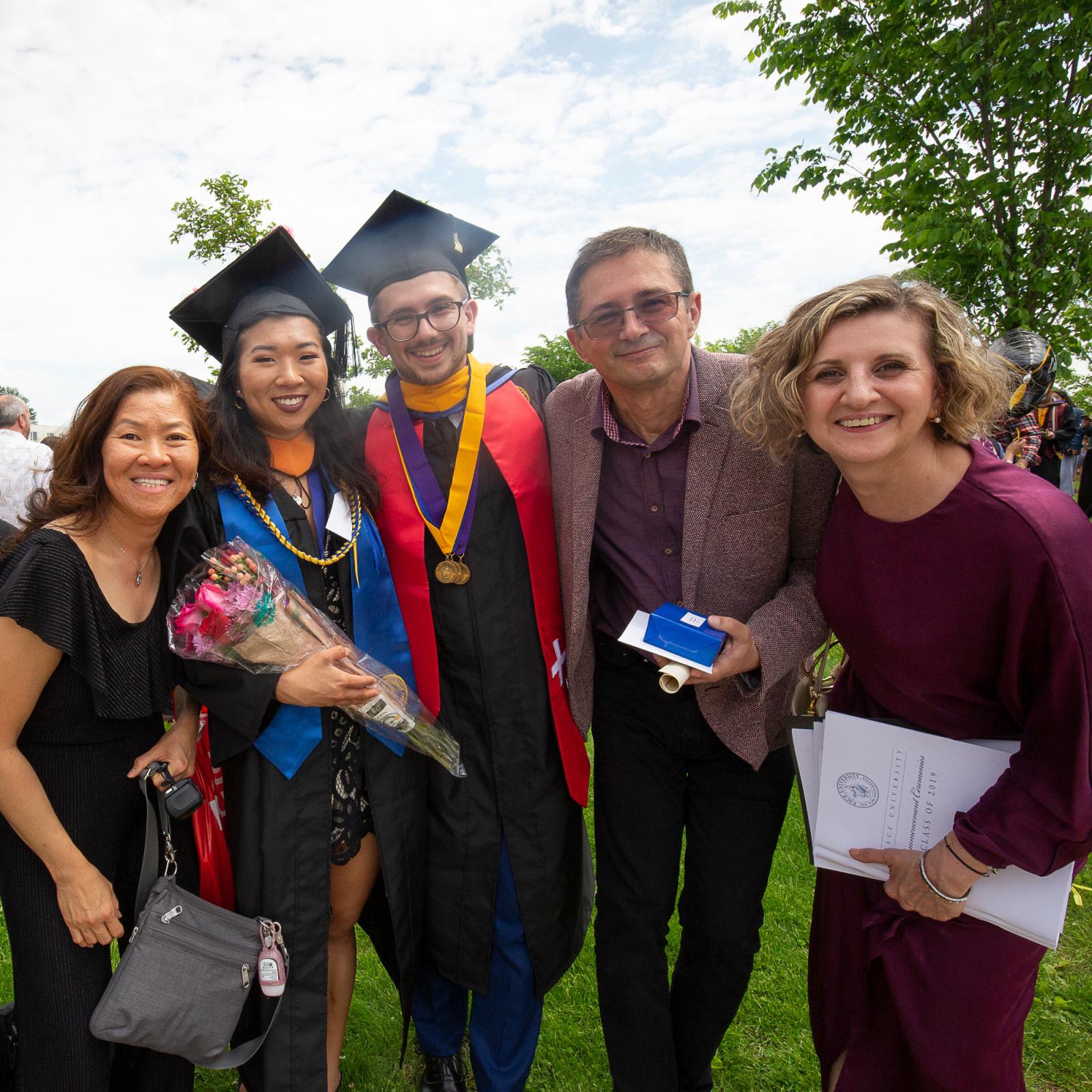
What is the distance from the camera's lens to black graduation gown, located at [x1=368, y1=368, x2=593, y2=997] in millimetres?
2135

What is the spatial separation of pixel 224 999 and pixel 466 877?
67 cm

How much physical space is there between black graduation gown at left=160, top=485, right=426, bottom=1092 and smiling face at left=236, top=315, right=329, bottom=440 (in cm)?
22

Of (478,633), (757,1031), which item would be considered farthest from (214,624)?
(757,1031)

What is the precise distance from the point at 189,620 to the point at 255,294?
3.13ft

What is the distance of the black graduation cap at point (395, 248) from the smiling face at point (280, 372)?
0.32 m

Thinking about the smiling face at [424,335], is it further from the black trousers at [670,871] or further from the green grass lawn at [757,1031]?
the green grass lawn at [757,1031]

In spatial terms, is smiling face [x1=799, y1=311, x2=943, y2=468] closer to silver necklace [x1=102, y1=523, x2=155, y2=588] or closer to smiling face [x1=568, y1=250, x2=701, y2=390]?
smiling face [x1=568, y1=250, x2=701, y2=390]

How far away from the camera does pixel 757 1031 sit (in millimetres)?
2529

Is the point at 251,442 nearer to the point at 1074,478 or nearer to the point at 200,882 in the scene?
the point at 200,882

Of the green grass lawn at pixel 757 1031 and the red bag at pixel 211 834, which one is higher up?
the red bag at pixel 211 834

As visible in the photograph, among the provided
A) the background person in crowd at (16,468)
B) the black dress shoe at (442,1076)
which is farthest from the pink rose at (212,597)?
the background person in crowd at (16,468)

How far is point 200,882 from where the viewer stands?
1.95m

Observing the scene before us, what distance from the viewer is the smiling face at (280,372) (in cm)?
202

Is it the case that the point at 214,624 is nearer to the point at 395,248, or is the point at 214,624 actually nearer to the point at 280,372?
the point at 280,372
